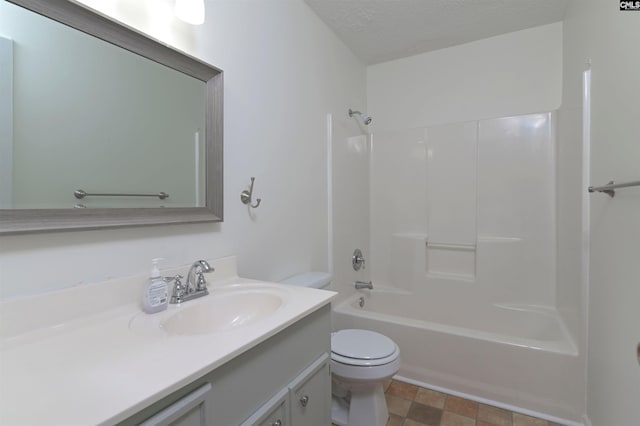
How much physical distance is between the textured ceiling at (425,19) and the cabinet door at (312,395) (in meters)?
2.06

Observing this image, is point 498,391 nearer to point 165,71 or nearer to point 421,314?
point 421,314

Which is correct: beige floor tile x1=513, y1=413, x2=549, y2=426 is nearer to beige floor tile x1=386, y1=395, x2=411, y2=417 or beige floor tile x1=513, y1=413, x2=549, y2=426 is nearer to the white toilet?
beige floor tile x1=386, y1=395, x2=411, y2=417

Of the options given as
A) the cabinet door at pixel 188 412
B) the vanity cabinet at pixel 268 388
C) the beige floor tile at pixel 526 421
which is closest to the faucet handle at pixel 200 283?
the vanity cabinet at pixel 268 388

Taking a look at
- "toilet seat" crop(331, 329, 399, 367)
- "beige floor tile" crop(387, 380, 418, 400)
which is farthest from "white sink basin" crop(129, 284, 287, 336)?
"beige floor tile" crop(387, 380, 418, 400)

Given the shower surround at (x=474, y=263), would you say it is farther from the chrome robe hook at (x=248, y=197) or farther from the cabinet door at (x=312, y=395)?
the chrome robe hook at (x=248, y=197)

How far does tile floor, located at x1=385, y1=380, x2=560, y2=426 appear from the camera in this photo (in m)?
1.58

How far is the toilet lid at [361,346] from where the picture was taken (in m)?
1.46

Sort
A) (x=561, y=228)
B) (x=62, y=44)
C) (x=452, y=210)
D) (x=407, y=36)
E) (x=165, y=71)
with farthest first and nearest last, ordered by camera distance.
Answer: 1. (x=452, y=210)
2. (x=407, y=36)
3. (x=561, y=228)
4. (x=165, y=71)
5. (x=62, y=44)

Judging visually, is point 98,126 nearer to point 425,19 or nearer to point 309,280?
point 309,280

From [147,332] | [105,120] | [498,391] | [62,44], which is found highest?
[62,44]

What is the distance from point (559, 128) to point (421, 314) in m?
1.71

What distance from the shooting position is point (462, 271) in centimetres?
238

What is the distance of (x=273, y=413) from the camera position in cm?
84

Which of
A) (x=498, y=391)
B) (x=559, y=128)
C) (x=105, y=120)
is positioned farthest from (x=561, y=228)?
(x=105, y=120)
